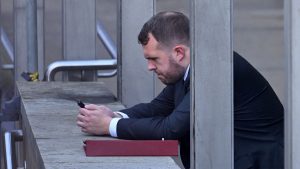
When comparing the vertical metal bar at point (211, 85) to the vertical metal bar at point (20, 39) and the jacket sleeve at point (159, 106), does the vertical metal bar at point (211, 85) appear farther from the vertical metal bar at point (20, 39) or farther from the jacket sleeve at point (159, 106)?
the vertical metal bar at point (20, 39)

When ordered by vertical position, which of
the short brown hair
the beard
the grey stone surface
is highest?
the short brown hair

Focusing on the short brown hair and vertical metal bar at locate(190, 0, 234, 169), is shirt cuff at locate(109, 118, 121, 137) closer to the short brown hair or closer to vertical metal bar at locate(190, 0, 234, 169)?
the short brown hair

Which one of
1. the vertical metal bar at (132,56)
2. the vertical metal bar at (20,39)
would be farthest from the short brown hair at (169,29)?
the vertical metal bar at (20,39)

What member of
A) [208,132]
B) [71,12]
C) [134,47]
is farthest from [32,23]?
[208,132]

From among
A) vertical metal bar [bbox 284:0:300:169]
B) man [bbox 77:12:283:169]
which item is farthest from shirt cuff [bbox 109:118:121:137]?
vertical metal bar [bbox 284:0:300:169]

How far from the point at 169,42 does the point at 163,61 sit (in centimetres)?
7

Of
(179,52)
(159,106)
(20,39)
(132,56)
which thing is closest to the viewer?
(179,52)

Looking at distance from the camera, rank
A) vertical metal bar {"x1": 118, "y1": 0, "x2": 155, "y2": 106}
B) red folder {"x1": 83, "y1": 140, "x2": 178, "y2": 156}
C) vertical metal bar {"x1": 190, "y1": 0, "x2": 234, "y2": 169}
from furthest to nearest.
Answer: vertical metal bar {"x1": 118, "y1": 0, "x2": 155, "y2": 106}
red folder {"x1": 83, "y1": 140, "x2": 178, "y2": 156}
vertical metal bar {"x1": 190, "y1": 0, "x2": 234, "y2": 169}

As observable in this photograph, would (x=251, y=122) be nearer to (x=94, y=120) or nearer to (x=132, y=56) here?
(x=94, y=120)

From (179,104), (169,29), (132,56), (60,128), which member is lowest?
(60,128)

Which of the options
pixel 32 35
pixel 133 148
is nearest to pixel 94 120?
pixel 133 148

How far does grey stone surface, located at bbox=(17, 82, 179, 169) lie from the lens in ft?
10.9

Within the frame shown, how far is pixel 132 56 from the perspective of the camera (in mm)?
4930

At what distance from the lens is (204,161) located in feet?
10.1
